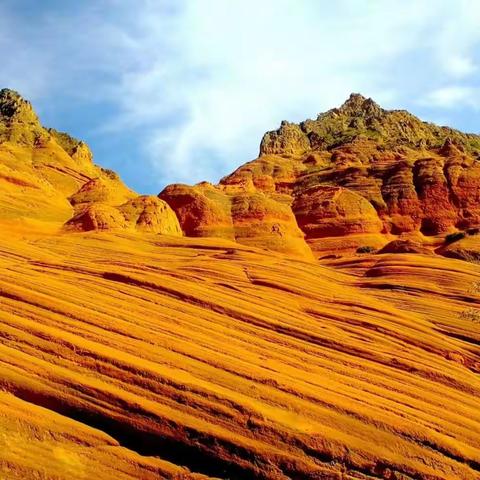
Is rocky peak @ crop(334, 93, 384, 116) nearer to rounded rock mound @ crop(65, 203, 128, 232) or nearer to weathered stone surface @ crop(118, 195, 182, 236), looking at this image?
weathered stone surface @ crop(118, 195, 182, 236)

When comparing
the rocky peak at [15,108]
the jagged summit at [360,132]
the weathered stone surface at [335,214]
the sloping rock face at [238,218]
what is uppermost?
the jagged summit at [360,132]

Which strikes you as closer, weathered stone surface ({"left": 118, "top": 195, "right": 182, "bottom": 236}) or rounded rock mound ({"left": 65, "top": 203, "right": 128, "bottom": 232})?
rounded rock mound ({"left": 65, "top": 203, "right": 128, "bottom": 232})

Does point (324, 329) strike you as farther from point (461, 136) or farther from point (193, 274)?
point (461, 136)

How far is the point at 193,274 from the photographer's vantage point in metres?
26.1

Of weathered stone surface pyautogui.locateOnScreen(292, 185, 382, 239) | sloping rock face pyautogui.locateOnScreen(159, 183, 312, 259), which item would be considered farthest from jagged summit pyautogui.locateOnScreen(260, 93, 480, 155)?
sloping rock face pyautogui.locateOnScreen(159, 183, 312, 259)

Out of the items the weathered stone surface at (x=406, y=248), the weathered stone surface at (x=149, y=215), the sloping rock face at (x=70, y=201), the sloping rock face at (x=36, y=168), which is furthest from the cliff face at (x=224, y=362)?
the weathered stone surface at (x=149, y=215)

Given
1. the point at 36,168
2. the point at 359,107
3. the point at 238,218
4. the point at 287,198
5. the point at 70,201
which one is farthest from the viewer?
the point at 359,107

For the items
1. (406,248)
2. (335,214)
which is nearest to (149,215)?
(406,248)

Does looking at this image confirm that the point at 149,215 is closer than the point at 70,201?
Yes

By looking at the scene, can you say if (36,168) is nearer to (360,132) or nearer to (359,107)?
(360,132)

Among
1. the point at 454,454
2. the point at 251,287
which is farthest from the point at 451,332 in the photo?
the point at 454,454

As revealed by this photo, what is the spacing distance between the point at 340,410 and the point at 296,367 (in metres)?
2.83

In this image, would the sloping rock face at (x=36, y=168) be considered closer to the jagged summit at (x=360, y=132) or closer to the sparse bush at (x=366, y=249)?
the sparse bush at (x=366, y=249)

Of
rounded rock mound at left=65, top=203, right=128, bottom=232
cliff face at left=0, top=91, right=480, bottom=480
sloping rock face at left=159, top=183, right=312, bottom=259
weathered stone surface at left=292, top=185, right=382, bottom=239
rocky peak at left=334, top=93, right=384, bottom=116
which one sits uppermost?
rocky peak at left=334, top=93, right=384, bottom=116
